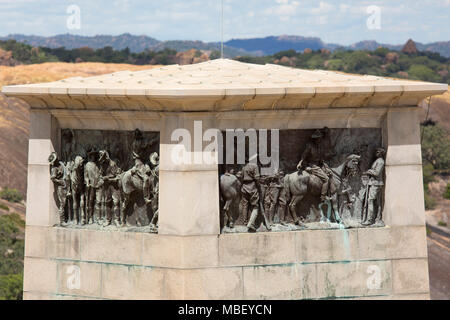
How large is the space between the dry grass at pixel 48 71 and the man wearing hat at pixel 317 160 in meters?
90.7

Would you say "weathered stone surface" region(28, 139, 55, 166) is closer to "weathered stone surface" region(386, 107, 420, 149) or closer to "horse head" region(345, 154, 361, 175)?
"horse head" region(345, 154, 361, 175)

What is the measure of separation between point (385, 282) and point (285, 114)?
3418 millimetres

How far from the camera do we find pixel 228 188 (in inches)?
496

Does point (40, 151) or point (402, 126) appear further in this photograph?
point (40, 151)

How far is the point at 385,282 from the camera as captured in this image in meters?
13.2

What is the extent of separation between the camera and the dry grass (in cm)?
10150

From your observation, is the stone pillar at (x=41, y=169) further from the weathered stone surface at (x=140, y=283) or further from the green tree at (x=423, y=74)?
the green tree at (x=423, y=74)

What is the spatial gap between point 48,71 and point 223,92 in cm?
10167

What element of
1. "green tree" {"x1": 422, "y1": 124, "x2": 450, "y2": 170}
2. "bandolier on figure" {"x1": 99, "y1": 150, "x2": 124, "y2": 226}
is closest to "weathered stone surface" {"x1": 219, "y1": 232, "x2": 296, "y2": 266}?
"bandolier on figure" {"x1": 99, "y1": 150, "x2": 124, "y2": 226}

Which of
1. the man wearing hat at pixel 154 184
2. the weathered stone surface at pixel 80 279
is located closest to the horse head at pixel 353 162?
the man wearing hat at pixel 154 184

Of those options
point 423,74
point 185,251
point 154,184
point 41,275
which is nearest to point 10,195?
point 41,275

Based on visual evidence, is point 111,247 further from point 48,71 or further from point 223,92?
point 48,71

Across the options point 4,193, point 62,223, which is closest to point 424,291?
point 62,223
